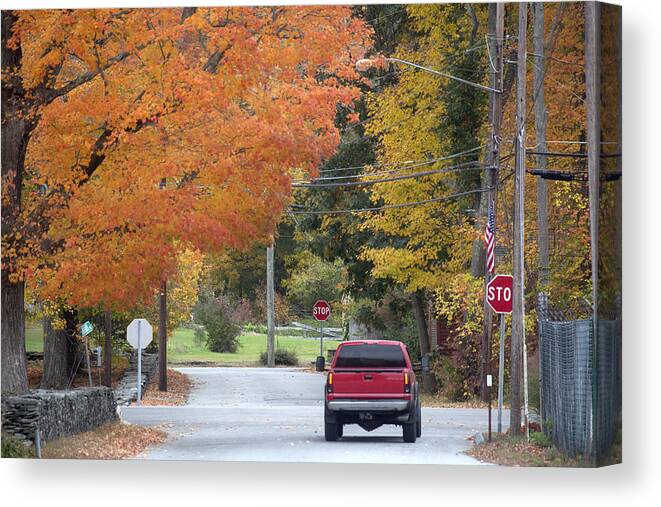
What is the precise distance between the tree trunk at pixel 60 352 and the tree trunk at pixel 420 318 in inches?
234

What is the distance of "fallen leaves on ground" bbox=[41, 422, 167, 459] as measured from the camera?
2381 cm

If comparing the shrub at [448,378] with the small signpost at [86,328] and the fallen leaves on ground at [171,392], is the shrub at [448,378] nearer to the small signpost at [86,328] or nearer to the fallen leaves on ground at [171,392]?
the fallen leaves on ground at [171,392]

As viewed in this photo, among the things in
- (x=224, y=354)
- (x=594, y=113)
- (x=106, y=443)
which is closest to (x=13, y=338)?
(x=106, y=443)

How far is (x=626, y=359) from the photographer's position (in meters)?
22.9

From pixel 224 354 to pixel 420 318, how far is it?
12.9 ft

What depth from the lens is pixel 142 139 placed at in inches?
953

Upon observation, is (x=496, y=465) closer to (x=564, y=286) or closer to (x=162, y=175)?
(x=564, y=286)

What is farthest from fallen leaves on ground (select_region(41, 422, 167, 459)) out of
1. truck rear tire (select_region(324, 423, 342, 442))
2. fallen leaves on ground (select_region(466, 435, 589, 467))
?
fallen leaves on ground (select_region(466, 435, 589, 467))

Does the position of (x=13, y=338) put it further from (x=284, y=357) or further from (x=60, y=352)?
(x=284, y=357)

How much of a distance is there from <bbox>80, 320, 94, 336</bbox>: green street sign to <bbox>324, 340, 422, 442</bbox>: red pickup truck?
4.27 meters

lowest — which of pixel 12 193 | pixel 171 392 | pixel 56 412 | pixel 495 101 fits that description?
pixel 56 412

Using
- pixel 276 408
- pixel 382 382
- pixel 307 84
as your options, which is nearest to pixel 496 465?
pixel 382 382

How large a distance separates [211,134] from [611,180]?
634 centimetres

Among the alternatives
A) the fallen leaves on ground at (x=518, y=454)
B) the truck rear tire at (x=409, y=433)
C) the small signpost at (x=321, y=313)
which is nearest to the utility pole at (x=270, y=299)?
the small signpost at (x=321, y=313)
